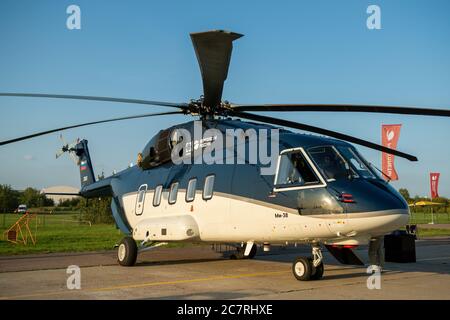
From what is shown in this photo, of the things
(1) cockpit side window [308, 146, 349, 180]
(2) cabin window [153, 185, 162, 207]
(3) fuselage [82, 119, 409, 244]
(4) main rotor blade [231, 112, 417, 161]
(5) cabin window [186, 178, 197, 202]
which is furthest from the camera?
(2) cabin window [153, 185, 162, 207]

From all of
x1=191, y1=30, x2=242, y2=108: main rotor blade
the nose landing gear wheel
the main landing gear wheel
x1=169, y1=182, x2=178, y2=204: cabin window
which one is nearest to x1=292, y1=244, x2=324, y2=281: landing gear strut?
the nose landing gear wheel

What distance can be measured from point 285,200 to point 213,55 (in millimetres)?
3404

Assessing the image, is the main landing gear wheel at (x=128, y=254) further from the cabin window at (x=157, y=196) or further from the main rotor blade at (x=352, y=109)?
the main rotor blade at (x=352, y=109)

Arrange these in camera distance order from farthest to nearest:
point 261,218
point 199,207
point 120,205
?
point 120,205 < point 199,207 < point 261,218

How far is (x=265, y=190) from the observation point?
981cm

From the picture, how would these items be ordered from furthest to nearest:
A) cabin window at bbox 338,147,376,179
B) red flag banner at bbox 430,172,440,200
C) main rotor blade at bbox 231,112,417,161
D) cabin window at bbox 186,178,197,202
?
1. red flag banner at bbox 430,172,440,200
2. cabin window at bbox 186,178,197,202
3. main rotor blade at bbox 231,112,417,161
4. cabin window at bbox 338,147,376,179

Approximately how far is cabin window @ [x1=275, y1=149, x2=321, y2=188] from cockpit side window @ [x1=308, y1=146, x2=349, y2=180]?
0.19 m

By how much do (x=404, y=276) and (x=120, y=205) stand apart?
9.04m

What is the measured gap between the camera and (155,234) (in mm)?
12414

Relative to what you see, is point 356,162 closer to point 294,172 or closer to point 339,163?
point 339,163

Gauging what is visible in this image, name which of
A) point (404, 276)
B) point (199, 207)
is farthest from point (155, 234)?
point (404, 276)

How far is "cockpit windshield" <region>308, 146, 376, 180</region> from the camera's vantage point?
897 cm

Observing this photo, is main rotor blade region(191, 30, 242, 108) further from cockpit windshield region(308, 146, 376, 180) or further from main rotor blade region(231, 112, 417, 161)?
cockpit windshield region(308, 146, 376, 180)
